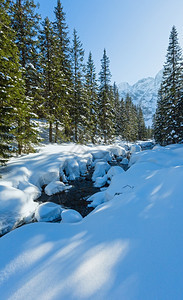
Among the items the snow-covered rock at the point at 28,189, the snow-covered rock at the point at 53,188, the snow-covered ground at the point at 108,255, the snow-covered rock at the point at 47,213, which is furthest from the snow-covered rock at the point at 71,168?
the snow-covered ground at the point at 108,255

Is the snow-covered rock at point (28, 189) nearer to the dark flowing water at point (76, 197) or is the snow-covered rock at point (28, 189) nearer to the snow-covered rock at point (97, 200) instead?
the dark flowing water at point (76, 197)

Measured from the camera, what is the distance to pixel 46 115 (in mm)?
14273

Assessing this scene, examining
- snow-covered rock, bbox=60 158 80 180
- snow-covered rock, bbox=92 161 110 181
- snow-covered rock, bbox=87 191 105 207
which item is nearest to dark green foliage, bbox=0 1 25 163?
snow-covered rock, bbox=60 158 80 180

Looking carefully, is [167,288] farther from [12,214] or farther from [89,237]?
[12,214]

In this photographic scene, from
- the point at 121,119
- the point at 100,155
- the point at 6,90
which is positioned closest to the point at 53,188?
the point at 6,90

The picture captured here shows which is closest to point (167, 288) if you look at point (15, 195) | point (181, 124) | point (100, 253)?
point (100, 253)

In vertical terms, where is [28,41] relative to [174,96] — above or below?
above

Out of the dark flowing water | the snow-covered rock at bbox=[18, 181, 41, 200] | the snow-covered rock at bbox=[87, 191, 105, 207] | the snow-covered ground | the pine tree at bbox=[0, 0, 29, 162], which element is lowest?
the dark flowing water

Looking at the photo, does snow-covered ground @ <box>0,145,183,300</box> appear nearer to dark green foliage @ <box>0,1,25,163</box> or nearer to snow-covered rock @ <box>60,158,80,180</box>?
dark green foliage @ <box>0,1,25,163</box>

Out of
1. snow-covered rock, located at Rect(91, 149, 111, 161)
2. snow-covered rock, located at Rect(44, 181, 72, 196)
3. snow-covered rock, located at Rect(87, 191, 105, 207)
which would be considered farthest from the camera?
snow-covered rock, located at Rect(91, 149, 111, 161)

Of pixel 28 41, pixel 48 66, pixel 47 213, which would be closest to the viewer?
pixel 47 213

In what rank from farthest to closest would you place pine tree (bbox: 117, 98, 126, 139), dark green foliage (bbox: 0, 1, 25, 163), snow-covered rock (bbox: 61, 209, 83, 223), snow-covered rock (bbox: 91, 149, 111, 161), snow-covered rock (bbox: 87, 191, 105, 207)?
pine tree (bbox: 117, 98, 126, 139)
snow-covered rock (bbox: 91, 149, 111, 161)
dark green foliage (bbox: 0, 1, 25, 163)
snow-covered rock (bbox: 87, 191, 105, 207)
snow-covered rock (bbox: 61, 209, 83, 223)

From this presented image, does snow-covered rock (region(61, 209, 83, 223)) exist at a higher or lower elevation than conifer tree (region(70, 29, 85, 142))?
lower

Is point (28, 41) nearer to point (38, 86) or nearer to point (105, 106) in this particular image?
point (38, 86)
